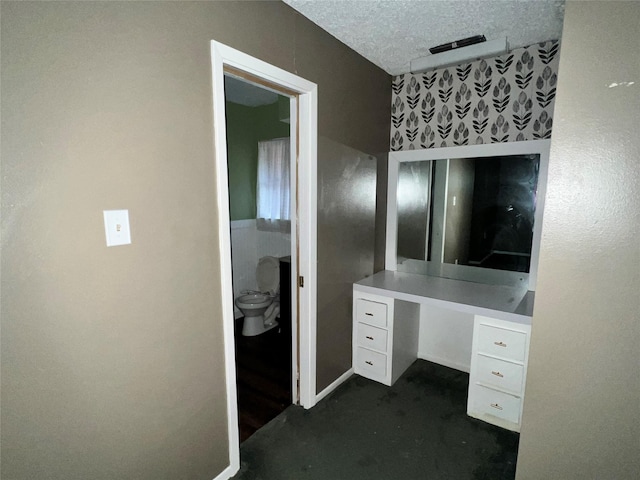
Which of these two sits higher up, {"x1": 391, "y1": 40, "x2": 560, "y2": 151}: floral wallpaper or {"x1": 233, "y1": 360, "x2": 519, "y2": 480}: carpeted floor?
{"x1": 391, "y1": 40, "x2": 560, "y2": 151}: floral wallpaper

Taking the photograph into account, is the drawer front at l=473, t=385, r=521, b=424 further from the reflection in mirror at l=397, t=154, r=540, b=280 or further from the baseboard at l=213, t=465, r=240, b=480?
the baseboard at l=213, t=465, r=240, b=480

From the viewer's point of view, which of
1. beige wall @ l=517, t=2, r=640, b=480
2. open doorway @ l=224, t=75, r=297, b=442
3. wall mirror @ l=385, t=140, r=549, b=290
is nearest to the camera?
beige wall @ l=517, t=2, r=640, b=480

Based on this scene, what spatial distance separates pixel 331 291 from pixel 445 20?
182 centimetres

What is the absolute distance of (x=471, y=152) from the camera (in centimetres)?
239

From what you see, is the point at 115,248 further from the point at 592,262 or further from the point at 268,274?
the point at 268,274

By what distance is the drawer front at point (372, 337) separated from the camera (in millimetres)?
2389

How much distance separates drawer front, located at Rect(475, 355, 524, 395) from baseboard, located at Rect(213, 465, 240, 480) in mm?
A: 1562

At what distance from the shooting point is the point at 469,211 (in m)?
2.46

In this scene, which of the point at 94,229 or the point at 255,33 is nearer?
the point at 94,229

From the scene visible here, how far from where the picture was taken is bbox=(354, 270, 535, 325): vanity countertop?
193 centimetres

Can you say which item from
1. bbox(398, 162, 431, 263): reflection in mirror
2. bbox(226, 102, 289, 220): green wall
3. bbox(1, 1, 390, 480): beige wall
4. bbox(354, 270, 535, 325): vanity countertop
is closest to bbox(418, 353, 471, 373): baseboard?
bbox(354, 270, 535, 325): vanity countertop

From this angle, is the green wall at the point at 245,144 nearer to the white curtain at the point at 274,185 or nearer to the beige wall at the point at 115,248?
the white curtain at the point at 274,185

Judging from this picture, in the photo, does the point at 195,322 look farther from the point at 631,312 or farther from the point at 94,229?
the point at 631,312

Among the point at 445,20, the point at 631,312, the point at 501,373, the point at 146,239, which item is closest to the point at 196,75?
the point at 146,239
